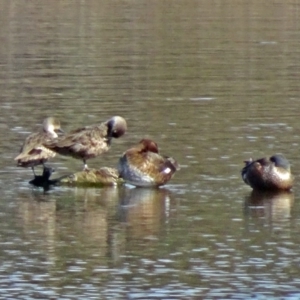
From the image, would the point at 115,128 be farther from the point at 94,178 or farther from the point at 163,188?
the point at 163,188

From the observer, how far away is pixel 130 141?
59.2 feet

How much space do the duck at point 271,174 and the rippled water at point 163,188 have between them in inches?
6.7

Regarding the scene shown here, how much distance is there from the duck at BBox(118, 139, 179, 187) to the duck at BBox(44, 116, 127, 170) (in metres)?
0.49

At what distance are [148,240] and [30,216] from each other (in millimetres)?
1826

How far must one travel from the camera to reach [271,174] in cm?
1456

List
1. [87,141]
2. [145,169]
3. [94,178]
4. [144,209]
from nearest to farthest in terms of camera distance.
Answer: [144,209], [145,169], [94,178], [87,141]

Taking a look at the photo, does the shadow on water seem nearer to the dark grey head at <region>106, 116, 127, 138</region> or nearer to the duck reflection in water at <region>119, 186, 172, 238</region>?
the duck reflection in water at <region>119, 186, 172, 238</region>

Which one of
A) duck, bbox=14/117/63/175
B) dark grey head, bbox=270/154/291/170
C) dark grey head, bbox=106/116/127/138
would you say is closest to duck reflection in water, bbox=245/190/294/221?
dark grey head, bbox=270/154/291/170

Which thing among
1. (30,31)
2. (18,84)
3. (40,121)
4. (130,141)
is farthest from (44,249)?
(30,31)

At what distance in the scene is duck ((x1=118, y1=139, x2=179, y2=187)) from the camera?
587 inches

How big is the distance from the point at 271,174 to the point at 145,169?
1529 millimetres

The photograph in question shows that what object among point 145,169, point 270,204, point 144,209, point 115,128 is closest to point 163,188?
point 145,169

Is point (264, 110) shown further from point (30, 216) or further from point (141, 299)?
point (141, 299)

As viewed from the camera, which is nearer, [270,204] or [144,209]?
[144,209]
